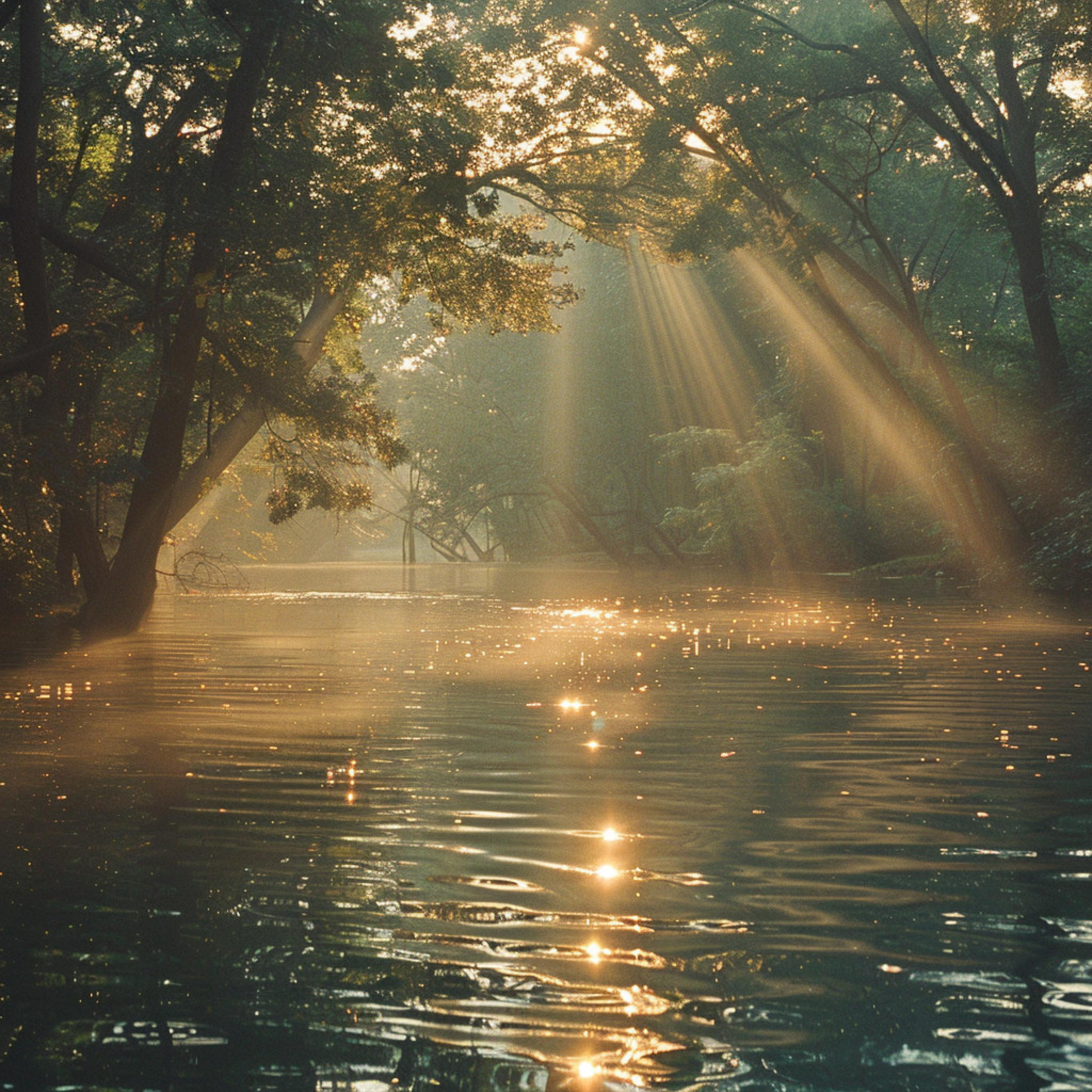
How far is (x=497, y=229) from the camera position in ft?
86.0

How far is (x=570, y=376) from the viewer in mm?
55219

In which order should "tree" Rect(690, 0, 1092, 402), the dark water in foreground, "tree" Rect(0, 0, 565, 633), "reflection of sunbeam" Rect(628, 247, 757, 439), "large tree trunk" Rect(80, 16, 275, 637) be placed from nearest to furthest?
the dark water in foreground < "tree" Rect(0, 0, 565, 633) < "large tree trunk" Rect(80, 16, 275, 637) < "tree" Rect(690, 0, 1092, 402) < "reflection of sunbeam" Rect(628, 247, 757, 439)

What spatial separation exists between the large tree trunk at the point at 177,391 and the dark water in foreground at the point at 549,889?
25.2ft

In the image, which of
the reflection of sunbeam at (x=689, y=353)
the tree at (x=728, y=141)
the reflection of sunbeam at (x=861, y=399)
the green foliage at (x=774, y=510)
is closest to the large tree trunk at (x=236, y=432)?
the tree at (x=728, y=141)

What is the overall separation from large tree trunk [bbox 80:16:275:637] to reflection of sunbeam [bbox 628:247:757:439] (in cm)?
3269

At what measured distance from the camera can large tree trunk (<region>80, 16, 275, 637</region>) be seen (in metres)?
18.4

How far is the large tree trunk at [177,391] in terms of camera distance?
18406 millimetres

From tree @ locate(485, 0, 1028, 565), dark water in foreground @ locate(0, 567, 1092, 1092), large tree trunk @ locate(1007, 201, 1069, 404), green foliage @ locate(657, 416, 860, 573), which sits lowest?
dark water in foreground @ locate(0, 567, 1092, 1092)

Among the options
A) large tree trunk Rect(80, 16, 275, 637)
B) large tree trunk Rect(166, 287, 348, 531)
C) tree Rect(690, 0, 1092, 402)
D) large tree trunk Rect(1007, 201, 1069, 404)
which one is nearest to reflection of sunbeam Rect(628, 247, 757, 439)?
tree Rect(690, 0, 1092, 402)

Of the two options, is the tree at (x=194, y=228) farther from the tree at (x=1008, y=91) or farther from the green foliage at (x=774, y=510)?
the green foliage at (x=774, y=510)

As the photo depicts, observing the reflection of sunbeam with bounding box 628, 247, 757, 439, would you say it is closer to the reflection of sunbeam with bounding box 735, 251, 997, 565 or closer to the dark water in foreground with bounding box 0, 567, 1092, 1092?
the reflection of sunbeam with bounding box 735, 251, 997, 565

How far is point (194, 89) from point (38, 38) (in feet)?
13.8

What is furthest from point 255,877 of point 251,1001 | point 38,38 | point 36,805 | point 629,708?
point 38,38

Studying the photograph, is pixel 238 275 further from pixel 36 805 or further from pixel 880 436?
pixel 880 436
